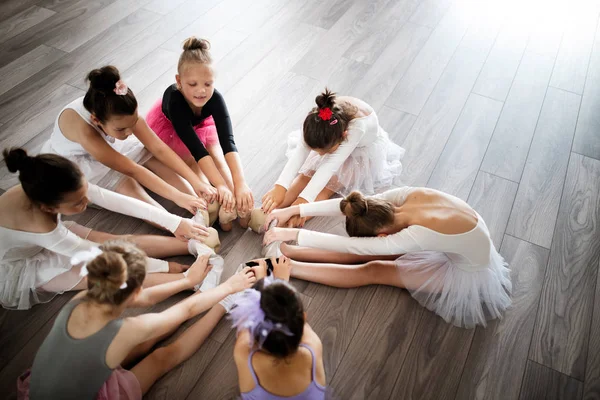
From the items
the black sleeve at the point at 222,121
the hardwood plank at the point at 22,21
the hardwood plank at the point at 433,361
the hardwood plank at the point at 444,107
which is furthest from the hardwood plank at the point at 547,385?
the hardwood plank at the point at 22,21

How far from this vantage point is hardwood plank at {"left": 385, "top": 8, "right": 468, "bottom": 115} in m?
2.37

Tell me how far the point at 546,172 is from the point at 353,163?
35.7 inches

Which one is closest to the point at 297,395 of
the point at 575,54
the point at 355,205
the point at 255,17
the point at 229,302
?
the point at 229,302

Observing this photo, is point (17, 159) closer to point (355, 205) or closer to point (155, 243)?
point (155, 243)

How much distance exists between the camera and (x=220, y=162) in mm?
1935

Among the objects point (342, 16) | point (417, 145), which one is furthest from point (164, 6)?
point (417, 145)

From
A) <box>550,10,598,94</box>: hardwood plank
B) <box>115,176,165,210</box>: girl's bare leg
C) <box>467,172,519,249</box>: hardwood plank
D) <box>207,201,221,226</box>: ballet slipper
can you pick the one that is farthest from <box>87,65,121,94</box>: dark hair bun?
<box>550,10,598,94</box>: hardwood plank

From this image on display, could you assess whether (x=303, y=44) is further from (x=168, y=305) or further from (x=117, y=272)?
(x=117, y=272)

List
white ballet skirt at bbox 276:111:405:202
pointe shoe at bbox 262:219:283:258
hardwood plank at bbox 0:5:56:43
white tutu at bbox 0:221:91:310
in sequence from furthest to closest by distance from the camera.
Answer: hardwood plank at bbox 0:5:56:43 < white ballet skirt at bbox 276:111:405:202 < pointe shoe at bbox 262:219:283:258 < white tutu at bbox 0:221:91:310

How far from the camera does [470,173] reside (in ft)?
6.75

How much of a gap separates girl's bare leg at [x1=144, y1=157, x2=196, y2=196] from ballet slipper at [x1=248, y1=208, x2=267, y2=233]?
29 centimetres

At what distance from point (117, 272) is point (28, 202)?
1.54 ft

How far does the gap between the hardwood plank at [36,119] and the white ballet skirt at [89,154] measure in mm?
365

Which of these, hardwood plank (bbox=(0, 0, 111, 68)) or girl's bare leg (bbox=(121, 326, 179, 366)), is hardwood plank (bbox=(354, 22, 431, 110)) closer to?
girl's bare leg (bbox=(121, 326, 179, 366))
